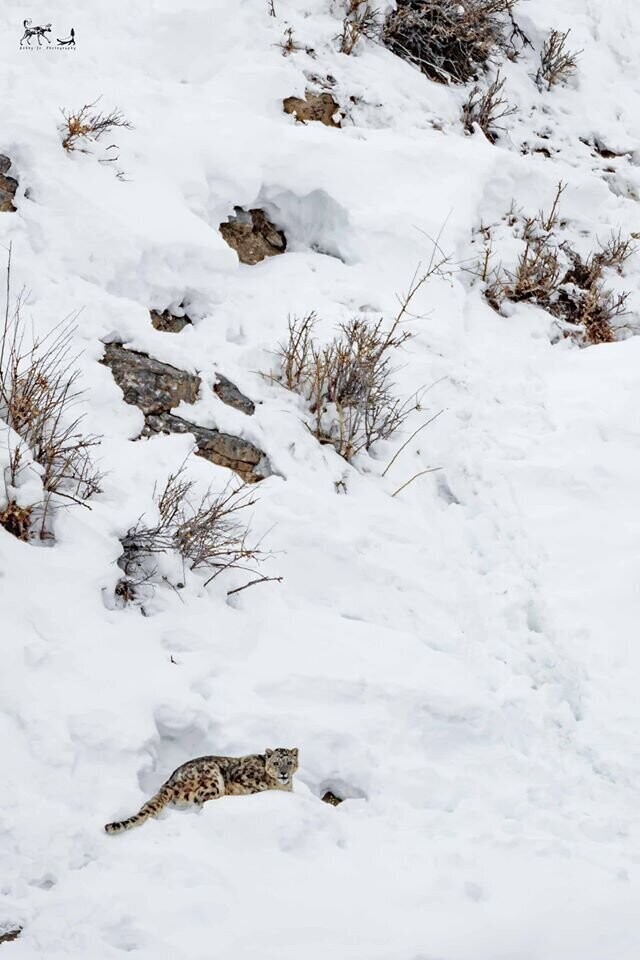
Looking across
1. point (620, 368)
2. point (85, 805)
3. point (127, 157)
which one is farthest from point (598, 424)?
point (85, 805)

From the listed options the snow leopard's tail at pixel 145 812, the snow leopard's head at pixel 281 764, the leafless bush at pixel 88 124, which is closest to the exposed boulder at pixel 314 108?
the leafless bush at pixel 88 124

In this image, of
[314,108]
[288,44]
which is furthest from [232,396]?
[288,44]

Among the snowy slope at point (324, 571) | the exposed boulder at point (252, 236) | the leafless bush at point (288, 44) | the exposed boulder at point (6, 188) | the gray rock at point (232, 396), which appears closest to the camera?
the snowy slope at point (324, 571)

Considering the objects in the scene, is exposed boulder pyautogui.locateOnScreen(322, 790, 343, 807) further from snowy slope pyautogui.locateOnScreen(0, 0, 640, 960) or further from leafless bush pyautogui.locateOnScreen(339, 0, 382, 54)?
leafless bush pyautogui.locateOnScreen(339, 0, 382, 54)

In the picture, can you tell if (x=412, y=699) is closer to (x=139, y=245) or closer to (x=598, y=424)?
(x=598, y=424)

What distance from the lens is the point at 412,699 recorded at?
4.52 metres

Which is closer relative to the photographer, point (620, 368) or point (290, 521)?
point (290, 521)

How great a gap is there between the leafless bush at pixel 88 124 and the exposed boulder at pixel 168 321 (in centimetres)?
148

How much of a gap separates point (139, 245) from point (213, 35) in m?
3.13

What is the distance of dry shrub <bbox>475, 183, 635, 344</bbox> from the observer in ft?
25.9

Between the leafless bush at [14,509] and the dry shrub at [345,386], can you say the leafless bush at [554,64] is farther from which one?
the leafless bush at [14,509]

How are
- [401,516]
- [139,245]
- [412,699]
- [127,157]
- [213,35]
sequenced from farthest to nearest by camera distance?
[213,35]
[127,157]
[139,245]
[401,516]
[412,699]

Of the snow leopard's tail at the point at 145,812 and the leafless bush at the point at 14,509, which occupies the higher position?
the leafless bush at the point at 14,509

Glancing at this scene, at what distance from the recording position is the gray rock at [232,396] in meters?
5.97
